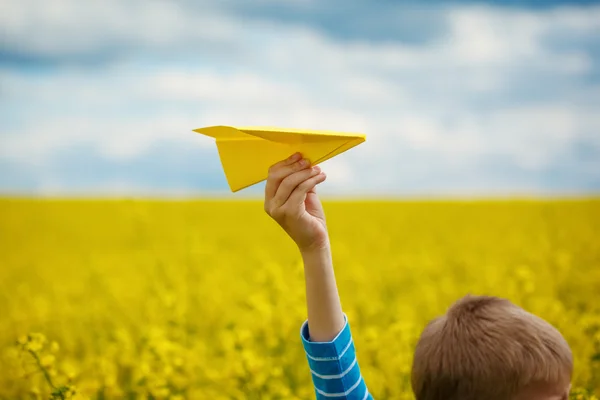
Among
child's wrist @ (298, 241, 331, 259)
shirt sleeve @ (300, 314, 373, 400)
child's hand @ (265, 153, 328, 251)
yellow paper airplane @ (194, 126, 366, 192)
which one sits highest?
yellow paper airplane @ (194, 126, 366, 192)

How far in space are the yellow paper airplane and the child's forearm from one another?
0.19 m

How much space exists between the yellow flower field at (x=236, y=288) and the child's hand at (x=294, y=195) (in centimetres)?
99

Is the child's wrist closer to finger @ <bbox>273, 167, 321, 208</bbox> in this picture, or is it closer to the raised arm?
the raised arm

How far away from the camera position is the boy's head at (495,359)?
1.38m

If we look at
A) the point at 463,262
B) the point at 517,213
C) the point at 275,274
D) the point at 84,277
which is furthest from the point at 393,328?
the point at 517,213

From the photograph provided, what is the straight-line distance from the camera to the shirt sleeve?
157 centimetres

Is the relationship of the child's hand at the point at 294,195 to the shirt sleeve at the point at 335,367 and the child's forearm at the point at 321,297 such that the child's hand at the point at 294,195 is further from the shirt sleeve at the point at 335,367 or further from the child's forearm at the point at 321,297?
the shirt sleeve at the point at 335,367

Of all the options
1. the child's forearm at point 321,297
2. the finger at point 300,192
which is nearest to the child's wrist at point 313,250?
the child's forearm at point 321,297

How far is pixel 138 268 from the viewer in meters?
8.07

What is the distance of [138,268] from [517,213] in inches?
292

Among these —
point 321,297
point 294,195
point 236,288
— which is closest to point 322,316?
point 321,297

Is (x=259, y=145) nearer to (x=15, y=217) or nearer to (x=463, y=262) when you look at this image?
(x=463, y=262)

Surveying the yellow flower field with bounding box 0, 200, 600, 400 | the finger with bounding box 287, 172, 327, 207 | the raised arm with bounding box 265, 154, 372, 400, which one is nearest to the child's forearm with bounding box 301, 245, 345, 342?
the raised arm with bounding box 265, 154, 372, 400

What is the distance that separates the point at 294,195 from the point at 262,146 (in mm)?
159
